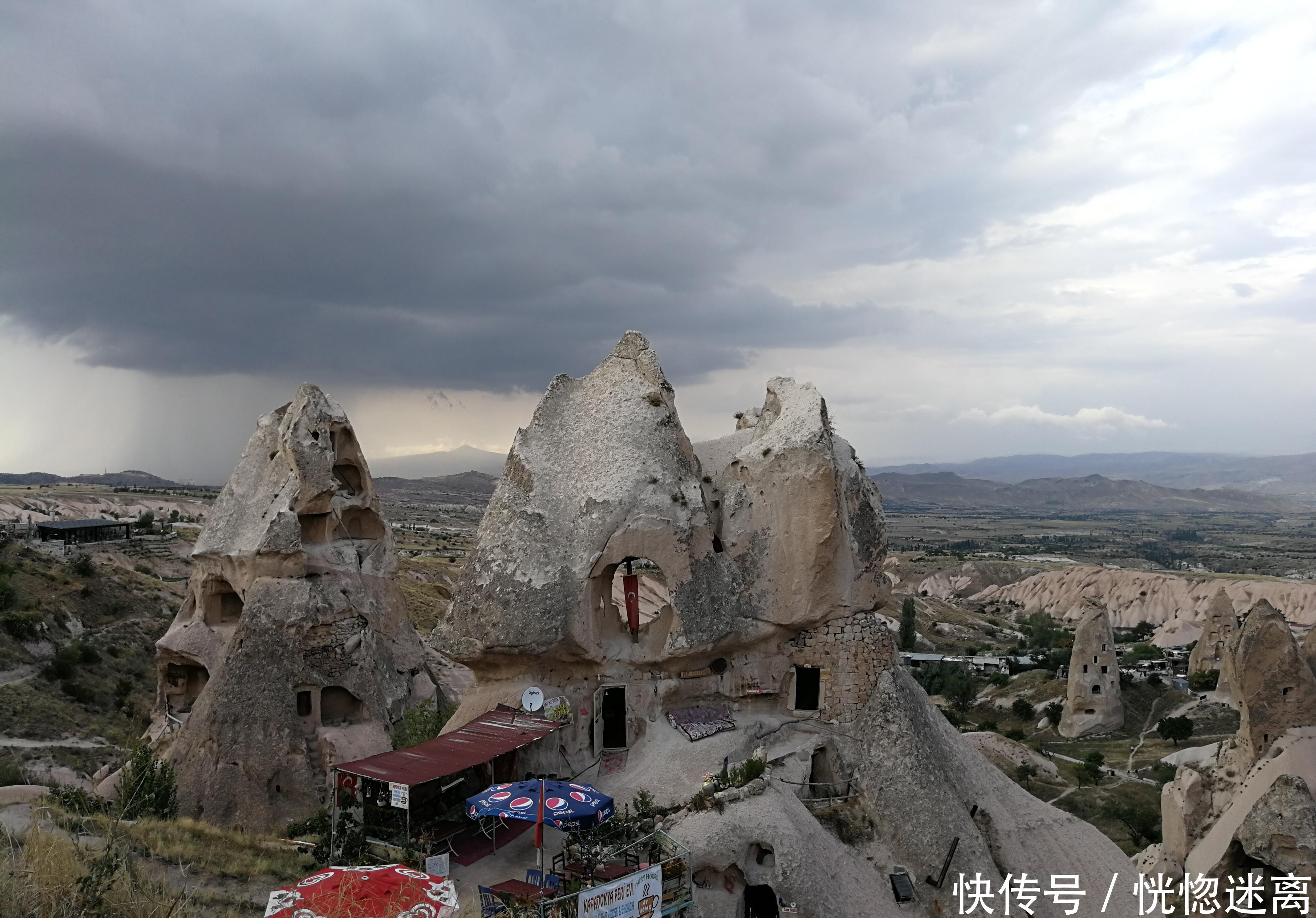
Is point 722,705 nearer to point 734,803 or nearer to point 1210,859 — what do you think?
point 734,803

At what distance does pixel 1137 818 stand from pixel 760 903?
903 inches

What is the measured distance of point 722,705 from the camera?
18.6m

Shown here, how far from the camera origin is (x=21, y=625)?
1303 inches

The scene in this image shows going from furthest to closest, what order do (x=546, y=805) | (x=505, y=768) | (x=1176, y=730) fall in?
(x=1176, y=730) → (x=505, y=768) → (x=546, y=805)

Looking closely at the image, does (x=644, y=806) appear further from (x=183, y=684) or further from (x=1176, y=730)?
(x=1176, y=730)

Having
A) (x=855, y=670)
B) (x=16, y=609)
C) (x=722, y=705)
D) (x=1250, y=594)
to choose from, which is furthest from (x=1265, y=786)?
(x=1250, y=594)

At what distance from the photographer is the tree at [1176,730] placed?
4128cm

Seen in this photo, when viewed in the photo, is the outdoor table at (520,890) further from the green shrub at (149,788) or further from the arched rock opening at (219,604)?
the arched rock opening at (219,604)

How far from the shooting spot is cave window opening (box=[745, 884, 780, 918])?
47.0ft

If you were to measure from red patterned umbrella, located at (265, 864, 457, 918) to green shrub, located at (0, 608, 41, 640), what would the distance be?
1136 inches

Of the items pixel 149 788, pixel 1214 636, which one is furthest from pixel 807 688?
pixel 1214 636

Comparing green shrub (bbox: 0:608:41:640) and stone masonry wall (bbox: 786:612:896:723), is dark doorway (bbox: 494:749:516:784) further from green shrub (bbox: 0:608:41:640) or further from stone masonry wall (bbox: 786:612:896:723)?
green shrub (bbox: 0:608:41:640)

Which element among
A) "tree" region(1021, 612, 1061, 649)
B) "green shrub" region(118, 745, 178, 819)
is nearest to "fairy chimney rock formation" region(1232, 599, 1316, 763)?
"green shrub" region(118, 745, 178, 819)

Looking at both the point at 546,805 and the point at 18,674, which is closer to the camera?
the point at 546,805
